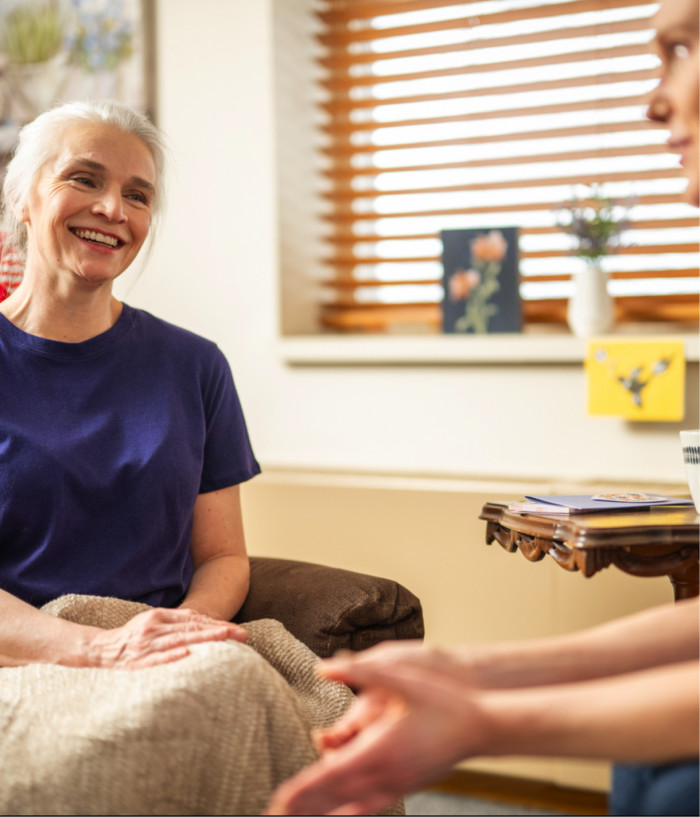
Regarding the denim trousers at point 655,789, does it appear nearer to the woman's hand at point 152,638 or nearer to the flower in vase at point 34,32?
the woman's hand at point 152,638

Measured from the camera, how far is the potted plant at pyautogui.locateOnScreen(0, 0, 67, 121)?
8.73ft

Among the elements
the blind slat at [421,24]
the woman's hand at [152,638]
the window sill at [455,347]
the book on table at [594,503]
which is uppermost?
the blind slat at [421,24]

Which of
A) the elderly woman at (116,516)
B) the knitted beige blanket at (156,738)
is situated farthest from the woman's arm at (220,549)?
the knitted beige blanket at (156,738)

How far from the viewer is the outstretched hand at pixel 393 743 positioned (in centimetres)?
84

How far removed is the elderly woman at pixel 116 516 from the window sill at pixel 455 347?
666mm

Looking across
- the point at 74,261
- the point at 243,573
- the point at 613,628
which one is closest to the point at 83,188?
the point at 74,261

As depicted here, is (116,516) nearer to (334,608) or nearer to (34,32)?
(334,608)

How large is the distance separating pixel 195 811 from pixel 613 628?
0.50 meters

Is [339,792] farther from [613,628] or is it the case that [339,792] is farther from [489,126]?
[489,126]

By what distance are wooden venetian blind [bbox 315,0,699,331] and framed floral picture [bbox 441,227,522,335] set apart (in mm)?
64

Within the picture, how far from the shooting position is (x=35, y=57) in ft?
8.77

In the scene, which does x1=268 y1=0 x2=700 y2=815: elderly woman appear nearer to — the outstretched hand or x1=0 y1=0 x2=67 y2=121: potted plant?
the outstretched hand

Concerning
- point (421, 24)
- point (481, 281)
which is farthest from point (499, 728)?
point (421, 24)

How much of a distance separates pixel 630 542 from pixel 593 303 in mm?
881
